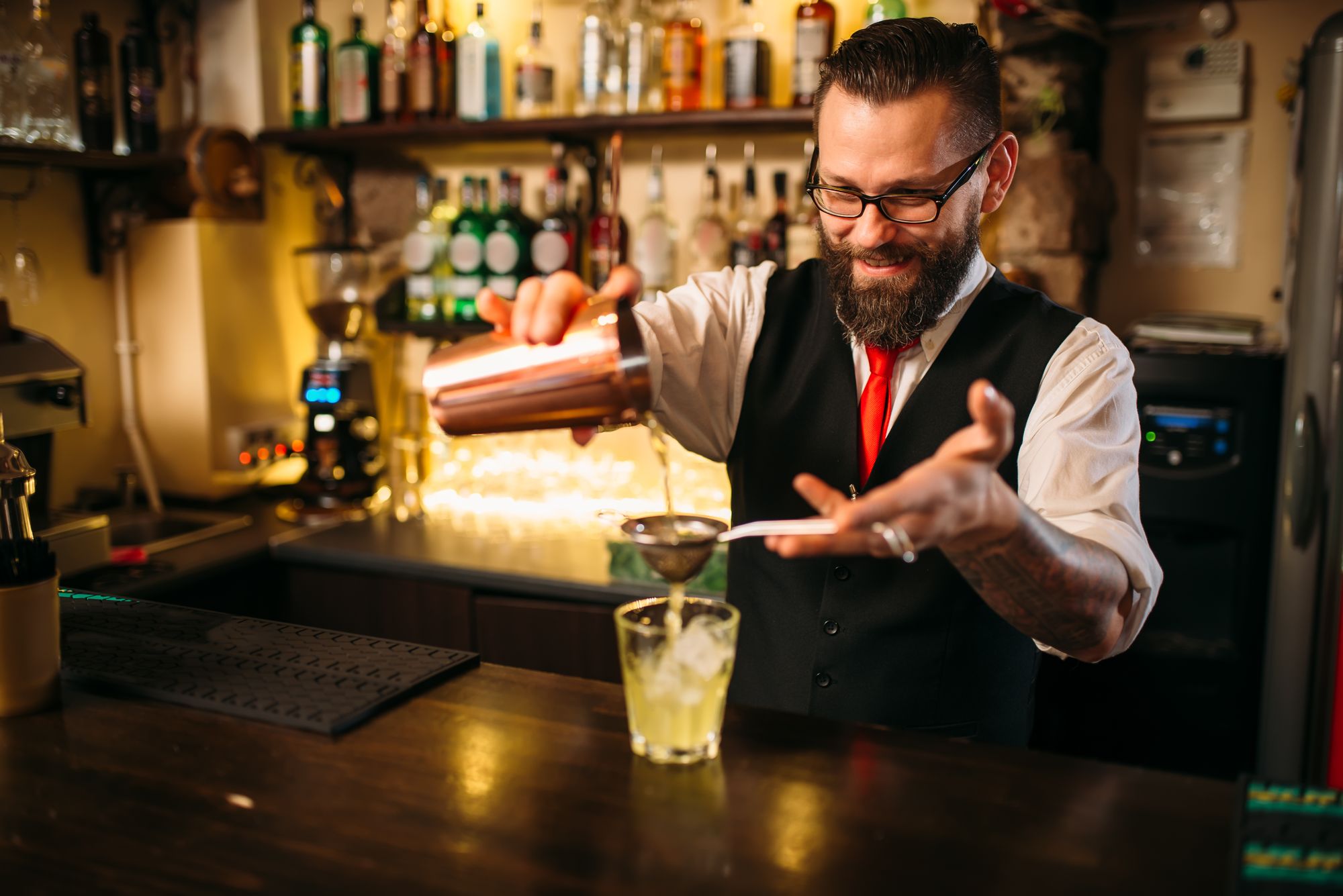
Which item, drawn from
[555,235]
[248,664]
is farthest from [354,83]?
[248,664]

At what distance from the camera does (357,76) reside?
3.03 metres

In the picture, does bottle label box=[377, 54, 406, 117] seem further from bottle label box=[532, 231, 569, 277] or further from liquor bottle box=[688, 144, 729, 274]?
liquor bottle box=[688, 144, 729, 274]

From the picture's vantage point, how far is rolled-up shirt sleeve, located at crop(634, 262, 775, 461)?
1648 millimetres

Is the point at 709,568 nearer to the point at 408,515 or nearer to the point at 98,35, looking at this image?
the point at 408,515

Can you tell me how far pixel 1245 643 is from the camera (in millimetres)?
2426

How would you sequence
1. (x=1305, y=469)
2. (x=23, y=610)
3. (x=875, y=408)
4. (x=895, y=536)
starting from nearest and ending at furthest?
(x=895, y=536), (x=23, y=610), (x=875, y=408), (x=1305, y=469)

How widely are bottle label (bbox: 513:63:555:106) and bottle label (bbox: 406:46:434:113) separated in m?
0.24

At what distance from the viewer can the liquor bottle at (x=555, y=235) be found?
2.85 meters

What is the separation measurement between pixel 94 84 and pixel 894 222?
7.32ft

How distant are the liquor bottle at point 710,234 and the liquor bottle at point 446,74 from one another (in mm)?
726

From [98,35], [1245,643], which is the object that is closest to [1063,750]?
[1245,643]

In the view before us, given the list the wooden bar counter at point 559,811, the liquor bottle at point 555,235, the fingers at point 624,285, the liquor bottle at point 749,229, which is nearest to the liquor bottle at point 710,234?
the liquor bottle at point 749,229

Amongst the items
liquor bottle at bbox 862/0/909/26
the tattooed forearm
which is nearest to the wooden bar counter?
the tattooed forearm

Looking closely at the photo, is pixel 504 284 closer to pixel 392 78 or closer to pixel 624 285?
pixel 392 78
